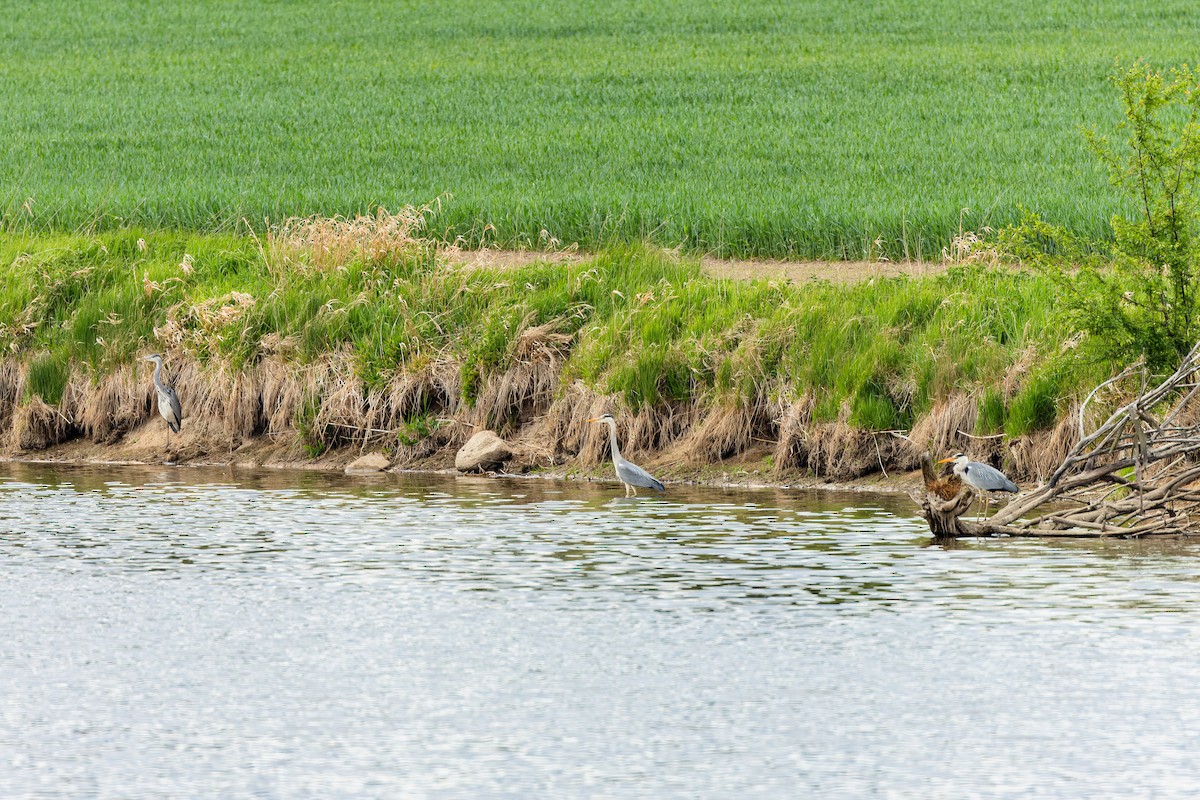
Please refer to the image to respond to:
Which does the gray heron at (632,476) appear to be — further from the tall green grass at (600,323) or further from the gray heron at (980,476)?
the gray heron at (980,476)

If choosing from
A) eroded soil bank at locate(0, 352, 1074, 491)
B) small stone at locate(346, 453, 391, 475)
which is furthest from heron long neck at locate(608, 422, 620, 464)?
small stone at locate(346, 453, 391, 475)

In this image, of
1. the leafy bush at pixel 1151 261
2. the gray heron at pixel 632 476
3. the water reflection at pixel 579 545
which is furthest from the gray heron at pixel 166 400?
the leafy bush at pixel 1151 261

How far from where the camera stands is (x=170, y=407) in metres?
17.8

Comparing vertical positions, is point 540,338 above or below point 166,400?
above

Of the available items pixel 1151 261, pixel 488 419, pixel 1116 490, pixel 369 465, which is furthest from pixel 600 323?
pixel 1116 490

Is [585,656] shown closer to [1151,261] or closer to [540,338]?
[1151,261]

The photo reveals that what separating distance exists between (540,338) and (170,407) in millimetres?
3333

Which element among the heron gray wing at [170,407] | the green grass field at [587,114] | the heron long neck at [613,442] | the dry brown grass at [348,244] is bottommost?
the heron long neck at [613,442]

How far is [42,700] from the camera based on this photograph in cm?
931

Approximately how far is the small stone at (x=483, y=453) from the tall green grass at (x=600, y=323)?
1.82 ft

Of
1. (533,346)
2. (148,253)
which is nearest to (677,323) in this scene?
(533,346)

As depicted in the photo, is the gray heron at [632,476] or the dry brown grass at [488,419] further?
the dry brown grass at [488,419]

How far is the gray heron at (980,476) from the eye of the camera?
45.3 ft

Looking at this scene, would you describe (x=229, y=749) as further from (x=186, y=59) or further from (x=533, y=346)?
(x=186, y=59)
